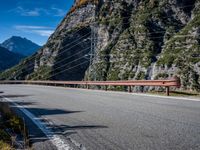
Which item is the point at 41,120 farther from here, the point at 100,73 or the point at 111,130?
the point at 100,73

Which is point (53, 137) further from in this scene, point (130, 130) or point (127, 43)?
point (127, 43)

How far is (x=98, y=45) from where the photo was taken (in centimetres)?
7306

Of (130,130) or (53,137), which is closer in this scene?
(53,137)

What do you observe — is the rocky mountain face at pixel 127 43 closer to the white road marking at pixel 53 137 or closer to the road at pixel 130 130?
the road at pixel 130 130

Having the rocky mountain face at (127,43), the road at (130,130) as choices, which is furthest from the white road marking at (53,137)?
the rocky mountain face at (127,43)

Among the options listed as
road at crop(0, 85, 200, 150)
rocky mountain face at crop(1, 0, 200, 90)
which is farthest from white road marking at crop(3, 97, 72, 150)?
rocky mountain face at crop(1, 0, 200, 90)

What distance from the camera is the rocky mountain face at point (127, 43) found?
153ft

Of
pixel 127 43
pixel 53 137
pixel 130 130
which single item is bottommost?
pixel 53 137

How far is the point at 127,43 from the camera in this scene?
204 ft

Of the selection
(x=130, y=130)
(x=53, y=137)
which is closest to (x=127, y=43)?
(x=130, y=130)

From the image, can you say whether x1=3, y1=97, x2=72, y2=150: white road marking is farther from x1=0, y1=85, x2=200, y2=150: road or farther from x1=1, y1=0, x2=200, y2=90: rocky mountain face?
x1=1, y1=0, x2=200, y2=90: rocky mountain face

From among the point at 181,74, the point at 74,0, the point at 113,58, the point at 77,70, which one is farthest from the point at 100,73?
the point at 74,0

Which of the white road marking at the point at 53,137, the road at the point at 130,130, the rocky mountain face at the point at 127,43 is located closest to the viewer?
the road at the point at 130,130

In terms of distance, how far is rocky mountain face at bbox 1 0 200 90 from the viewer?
4653 cm
